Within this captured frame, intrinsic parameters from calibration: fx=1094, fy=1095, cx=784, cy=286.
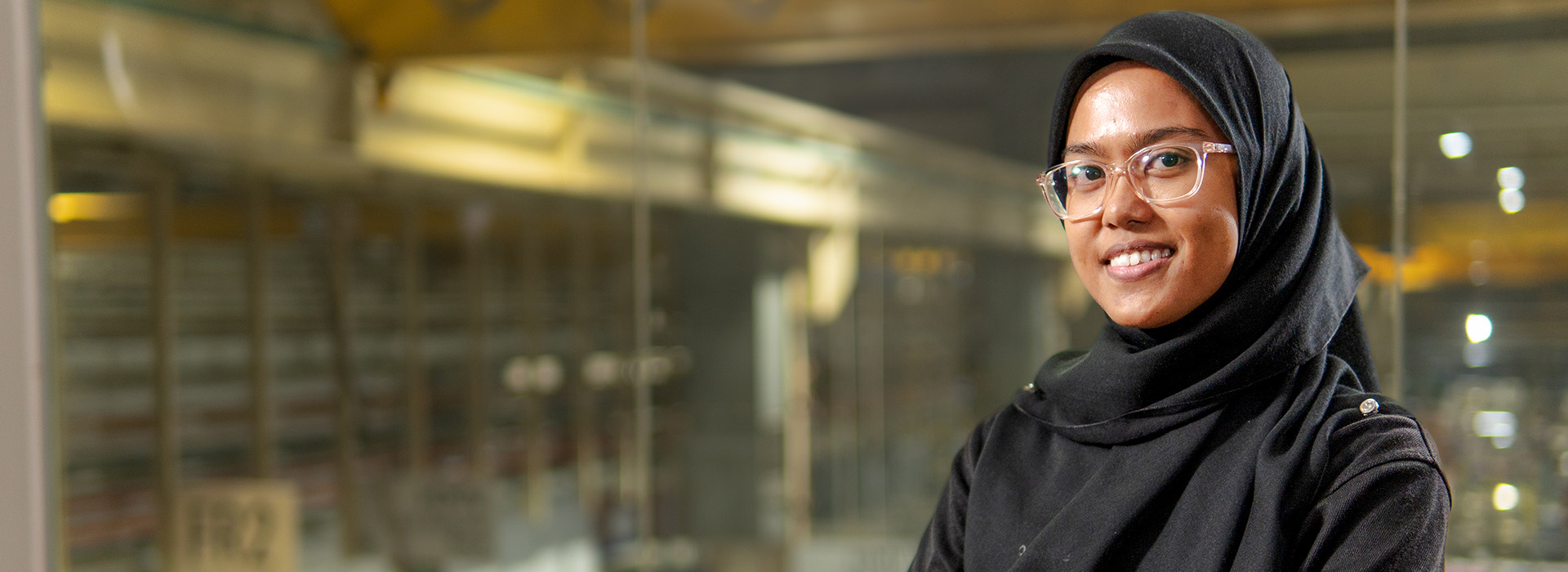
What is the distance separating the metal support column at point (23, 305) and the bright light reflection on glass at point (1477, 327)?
2.98 m

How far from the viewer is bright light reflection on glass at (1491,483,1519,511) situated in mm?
2033

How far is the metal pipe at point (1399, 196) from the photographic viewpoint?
2053 millimetres

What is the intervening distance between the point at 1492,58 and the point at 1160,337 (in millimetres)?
1467

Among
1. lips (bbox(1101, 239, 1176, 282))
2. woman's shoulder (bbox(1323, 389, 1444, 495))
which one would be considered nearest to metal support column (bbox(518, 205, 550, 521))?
lips (bbox(1101, 239, 1176, 282))

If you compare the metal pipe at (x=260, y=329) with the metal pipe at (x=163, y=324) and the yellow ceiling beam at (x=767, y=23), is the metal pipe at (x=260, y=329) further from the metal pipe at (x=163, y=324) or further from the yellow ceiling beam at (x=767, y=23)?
the yellow ceiling beam at (x=767, y=23)

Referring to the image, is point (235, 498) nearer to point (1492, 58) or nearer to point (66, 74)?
point (66, 74)

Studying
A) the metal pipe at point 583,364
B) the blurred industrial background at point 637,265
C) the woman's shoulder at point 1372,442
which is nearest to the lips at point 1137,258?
the woman's shoulder at point 1372,442

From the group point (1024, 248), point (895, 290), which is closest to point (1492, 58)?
point (1024, 248)

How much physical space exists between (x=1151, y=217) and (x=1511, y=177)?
146 cm

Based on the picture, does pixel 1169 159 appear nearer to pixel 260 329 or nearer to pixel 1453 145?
pixel 1453 145

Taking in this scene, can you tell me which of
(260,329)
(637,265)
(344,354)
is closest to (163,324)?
(260,329)

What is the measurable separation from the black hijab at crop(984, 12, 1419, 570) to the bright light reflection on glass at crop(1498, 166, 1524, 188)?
1276 mm

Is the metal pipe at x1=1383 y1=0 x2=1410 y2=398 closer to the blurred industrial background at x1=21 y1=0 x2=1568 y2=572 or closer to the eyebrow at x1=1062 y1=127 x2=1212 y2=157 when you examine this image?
the blurred industrial background at x1=21 y1=0 x2=1568 y2=572

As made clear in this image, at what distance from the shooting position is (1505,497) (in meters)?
2.04
